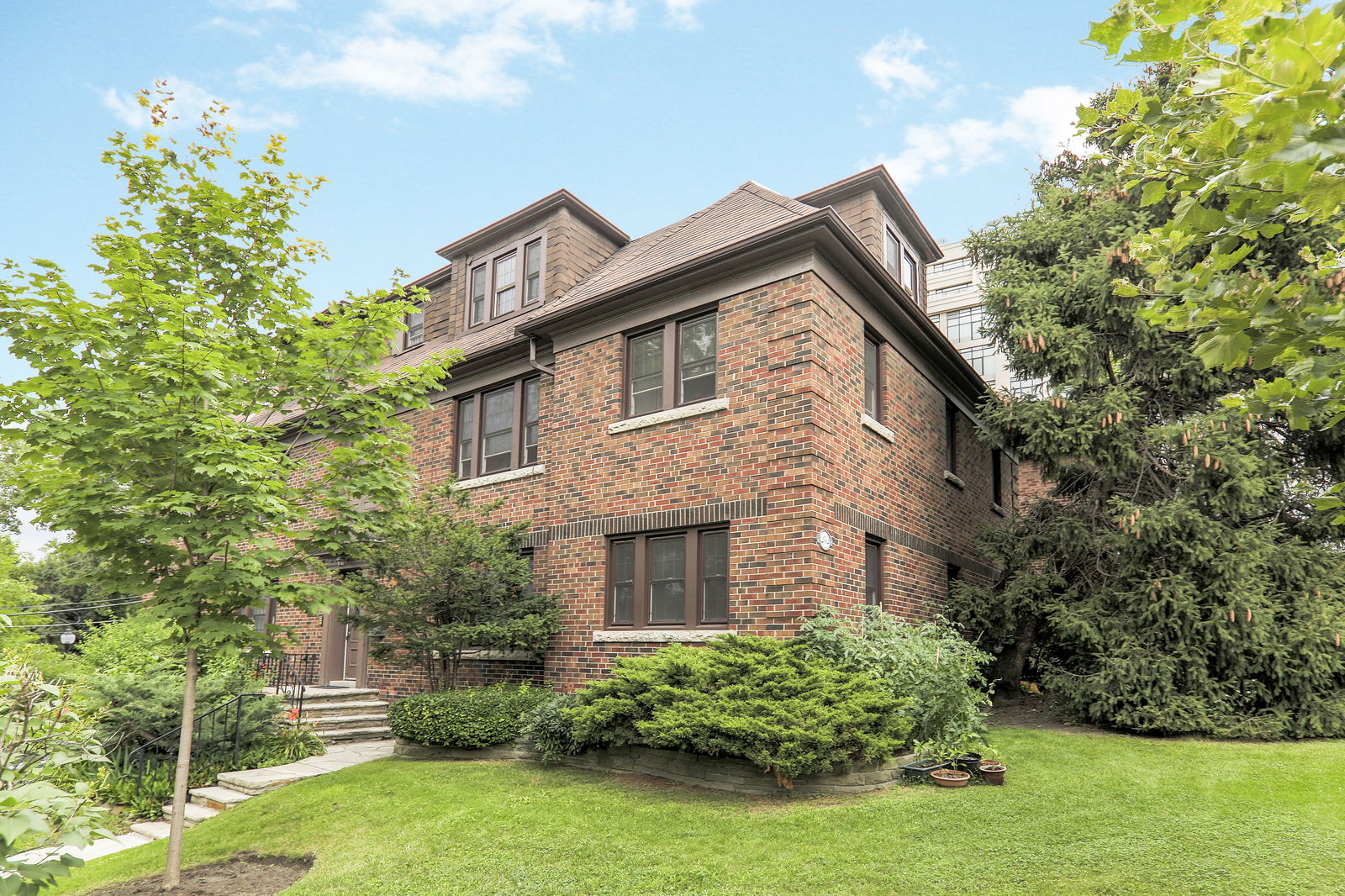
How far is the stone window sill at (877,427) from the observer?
37.9 feet

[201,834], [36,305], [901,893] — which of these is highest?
[36,305]

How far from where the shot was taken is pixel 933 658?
9.43 meters

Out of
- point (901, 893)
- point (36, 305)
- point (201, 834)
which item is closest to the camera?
point (901, 893)

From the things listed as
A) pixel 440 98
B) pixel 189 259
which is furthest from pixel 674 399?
pixel 440 98

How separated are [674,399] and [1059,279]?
700cm

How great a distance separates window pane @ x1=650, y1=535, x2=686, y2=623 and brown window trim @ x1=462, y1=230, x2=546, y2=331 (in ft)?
20.7

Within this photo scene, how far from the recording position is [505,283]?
16.7m

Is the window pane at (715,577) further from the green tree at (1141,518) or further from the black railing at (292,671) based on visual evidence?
the black railing at (292,671)

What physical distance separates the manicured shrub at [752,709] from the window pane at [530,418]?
5.61 m

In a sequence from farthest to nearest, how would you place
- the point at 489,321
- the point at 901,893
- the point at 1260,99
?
the point at 489,321 < the point at 901,893 < the point at 1260,99

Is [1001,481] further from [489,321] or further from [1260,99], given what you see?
[1260,99]

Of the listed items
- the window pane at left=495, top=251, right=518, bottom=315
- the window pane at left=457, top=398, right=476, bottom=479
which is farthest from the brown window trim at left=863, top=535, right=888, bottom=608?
the window pane at left=495, top=251, right=518, bottom=315

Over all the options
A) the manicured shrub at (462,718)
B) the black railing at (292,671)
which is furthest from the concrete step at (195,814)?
the black railing at (292,671)

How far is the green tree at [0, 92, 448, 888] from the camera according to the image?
6551 mm
